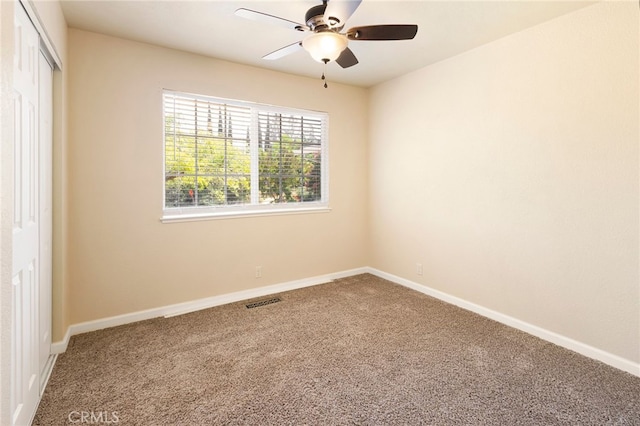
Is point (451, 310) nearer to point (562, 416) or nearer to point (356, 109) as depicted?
point (562, 416)

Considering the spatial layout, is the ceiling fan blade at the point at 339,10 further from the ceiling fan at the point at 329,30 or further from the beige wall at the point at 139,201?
the beige wall at the point at 139,201

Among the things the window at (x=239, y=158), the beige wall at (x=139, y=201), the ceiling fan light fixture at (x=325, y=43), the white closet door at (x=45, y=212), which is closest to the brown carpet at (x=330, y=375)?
the white closet door at (x=45, y=212)

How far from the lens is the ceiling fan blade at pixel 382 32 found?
1923 millimetres

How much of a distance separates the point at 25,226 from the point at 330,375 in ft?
6.46

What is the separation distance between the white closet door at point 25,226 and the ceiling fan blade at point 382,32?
1735 millimetres

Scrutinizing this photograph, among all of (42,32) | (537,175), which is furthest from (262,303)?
(537,175)

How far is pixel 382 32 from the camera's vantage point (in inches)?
77.9

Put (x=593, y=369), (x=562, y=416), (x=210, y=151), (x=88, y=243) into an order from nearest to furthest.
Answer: (x=562, y=416) < (x=593, y=369) < (x=88, y=243) < (x=210, y=151)

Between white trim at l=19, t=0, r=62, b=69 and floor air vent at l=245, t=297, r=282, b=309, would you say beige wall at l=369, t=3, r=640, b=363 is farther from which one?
white trim at l=19, t=0, r=62, b=69

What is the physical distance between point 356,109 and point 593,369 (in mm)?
3524

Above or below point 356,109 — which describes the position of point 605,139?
below

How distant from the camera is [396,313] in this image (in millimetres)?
3100

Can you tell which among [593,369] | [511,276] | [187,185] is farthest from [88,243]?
[593,369]
